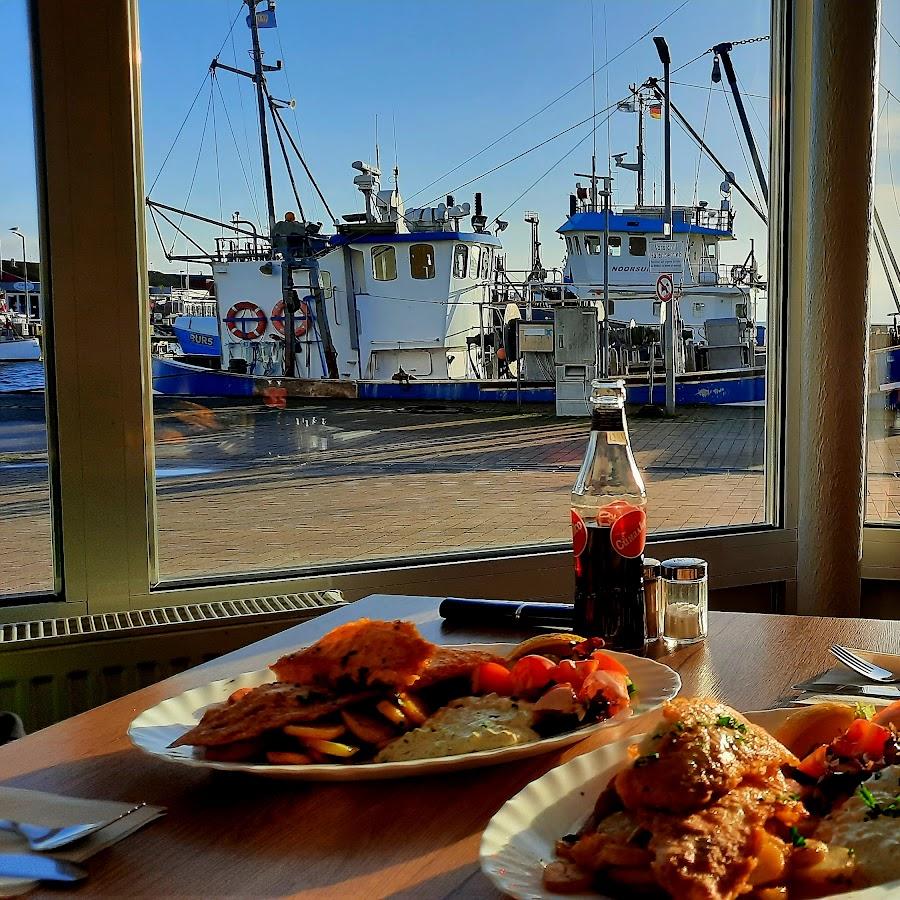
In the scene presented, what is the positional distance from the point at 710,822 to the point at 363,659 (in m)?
0.41

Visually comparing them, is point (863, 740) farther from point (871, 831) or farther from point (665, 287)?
point (665, 287)

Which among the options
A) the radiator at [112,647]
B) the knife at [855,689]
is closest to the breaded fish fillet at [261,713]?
the knife at [855,689]

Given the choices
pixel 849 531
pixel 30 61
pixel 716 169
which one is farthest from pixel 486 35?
pixel 849 531

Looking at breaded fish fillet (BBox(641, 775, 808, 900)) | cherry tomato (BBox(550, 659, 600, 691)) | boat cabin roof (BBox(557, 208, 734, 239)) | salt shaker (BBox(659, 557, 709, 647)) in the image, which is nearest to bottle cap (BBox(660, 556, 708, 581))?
salt shaker (BBox(659, 557, 709, 647))

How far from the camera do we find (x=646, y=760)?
28.6 inches

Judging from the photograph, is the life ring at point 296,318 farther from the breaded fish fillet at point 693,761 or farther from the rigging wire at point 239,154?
the breaded fish fillet at point 693,761

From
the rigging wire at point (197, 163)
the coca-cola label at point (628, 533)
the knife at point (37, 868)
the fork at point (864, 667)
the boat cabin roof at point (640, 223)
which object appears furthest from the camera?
the boat cabin roof at point (640, 223)

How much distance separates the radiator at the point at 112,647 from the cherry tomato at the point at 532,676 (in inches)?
50.7

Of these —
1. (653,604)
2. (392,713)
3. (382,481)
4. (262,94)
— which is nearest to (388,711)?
(392,713)

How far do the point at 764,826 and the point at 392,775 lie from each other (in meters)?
0.34

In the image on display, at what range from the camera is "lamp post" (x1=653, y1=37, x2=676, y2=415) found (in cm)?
282

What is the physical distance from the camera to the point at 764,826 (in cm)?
69

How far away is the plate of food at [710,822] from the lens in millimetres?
650

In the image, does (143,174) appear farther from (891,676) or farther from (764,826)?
(764,826)
